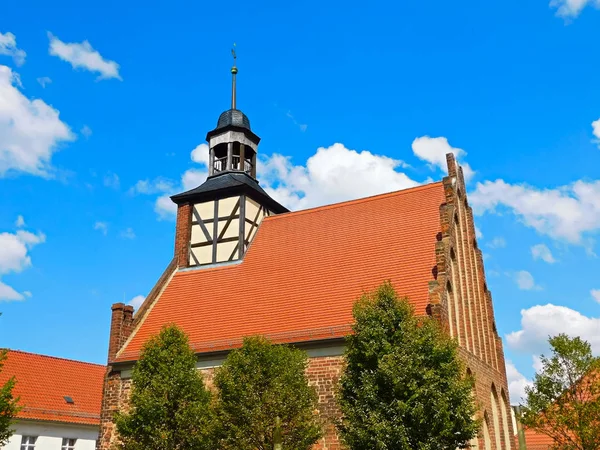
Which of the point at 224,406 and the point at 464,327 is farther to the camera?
the point at 464,327

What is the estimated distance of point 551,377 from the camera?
19125mm

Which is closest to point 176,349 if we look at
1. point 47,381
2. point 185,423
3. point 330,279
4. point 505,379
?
point 185,423

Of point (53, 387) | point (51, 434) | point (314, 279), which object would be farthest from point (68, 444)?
point (314, 279)

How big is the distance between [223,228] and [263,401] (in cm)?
1223

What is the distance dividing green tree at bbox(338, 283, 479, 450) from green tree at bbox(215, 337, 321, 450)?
1.51m

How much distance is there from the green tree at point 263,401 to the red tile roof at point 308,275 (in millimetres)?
3029

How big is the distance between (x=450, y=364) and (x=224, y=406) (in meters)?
6.27

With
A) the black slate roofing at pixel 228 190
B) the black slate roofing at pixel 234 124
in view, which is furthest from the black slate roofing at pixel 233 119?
the black slate roofing at pixel 228 190

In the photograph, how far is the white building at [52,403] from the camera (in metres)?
30.9

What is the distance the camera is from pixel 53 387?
111 ft

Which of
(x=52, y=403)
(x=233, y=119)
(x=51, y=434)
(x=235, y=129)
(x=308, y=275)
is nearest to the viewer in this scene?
(x=308, y=275)

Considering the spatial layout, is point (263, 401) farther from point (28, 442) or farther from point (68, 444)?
point (68, 444)

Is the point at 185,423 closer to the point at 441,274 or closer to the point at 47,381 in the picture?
the point at 441,274

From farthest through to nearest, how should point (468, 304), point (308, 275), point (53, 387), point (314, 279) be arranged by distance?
point (53, 387), point (308, 275), point (314, 279), point (468, 304)
